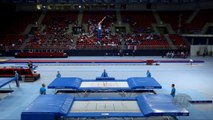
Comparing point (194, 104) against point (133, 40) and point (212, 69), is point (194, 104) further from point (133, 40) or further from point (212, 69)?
point (133, 40)

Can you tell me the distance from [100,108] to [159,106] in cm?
286

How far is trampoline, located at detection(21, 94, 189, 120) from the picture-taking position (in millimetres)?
11727

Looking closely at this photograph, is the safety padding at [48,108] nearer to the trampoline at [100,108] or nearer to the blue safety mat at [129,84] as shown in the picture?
the trampoline at [100,108]

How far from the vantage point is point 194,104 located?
1611 cm

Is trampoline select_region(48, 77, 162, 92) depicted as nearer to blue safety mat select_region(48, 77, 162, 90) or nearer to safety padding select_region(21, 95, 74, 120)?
blue safety mat select_region(48, 77, 162, 90)

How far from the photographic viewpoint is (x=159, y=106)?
12641 mm

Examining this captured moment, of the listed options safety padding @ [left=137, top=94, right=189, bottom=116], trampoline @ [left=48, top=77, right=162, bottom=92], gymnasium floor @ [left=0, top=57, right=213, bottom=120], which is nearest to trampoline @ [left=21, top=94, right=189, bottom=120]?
safety padding @ [left=137, top=94, right=189, bottom=116]

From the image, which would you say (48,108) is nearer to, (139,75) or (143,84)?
(143,84)

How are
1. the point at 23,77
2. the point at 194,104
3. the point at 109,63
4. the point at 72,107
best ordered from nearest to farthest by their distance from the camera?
the point at 72,107, the point at 194,104, the point at 23,77, the point at 109,63

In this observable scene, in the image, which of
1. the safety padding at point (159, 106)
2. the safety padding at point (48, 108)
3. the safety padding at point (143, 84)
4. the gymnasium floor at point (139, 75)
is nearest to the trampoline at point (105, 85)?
the safety padding at point (143, 84)

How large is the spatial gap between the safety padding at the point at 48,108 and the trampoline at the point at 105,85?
317 centimetres

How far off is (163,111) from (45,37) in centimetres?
3740

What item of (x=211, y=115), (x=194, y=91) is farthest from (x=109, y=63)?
(x=211, y=115)

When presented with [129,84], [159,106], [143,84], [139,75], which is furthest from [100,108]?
[139,75]
